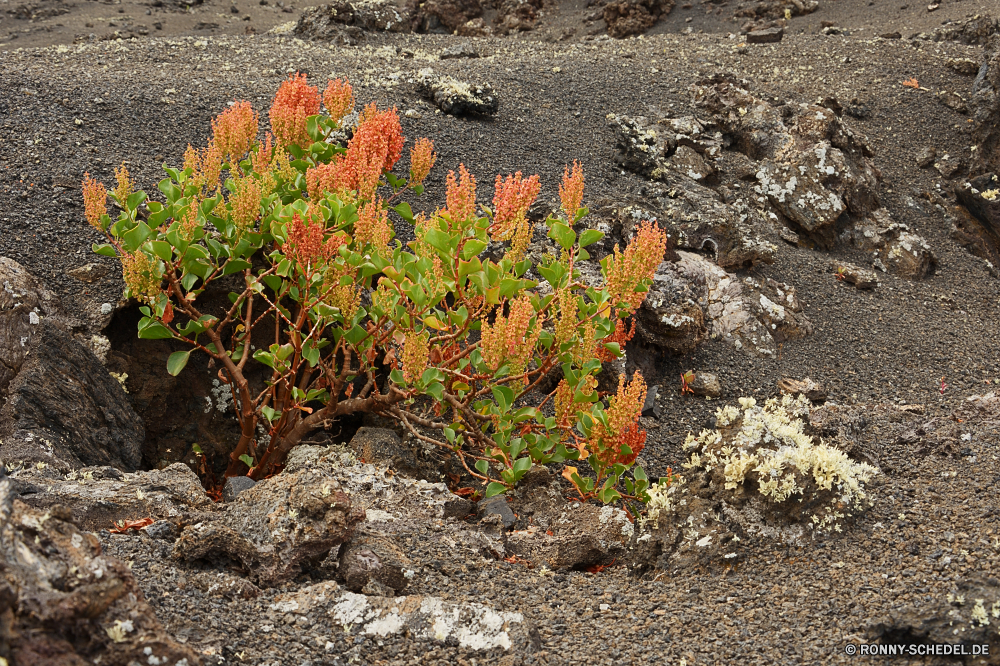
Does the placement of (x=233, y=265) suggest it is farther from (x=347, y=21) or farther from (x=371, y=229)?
(x=347, y=21)

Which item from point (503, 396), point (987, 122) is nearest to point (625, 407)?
point (503, 396)

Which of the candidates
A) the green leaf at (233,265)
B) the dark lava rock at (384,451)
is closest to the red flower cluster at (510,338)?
the dark lava rock at (384,451)

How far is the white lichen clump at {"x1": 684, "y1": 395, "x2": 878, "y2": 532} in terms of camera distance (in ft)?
11.2

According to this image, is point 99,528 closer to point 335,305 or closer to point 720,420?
point 335,305

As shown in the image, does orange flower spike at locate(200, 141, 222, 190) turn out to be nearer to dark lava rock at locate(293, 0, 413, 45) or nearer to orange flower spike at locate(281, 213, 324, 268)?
orange flower spike at locate(281, 213, 324, 268)

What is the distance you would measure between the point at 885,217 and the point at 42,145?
8.35 m

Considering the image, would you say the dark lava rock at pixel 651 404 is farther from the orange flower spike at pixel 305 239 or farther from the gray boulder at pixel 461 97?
the gray boulder at pixel 461 97

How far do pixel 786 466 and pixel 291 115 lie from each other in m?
3.77

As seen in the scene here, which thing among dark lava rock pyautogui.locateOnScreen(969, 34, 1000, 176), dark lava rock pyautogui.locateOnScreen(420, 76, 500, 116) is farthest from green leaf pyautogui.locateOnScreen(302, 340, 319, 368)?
dark lava rock pyautogui.locateOnScreen(969, 34, 1000, 176)

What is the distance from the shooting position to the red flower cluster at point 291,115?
16.4ft

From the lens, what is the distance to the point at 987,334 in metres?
6.88

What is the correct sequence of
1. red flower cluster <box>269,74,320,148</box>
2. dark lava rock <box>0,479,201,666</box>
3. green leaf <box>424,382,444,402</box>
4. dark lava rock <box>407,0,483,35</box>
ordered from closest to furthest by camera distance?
dark lava rock <box>0,479,201,666</box>, green leaf <box>424,382,444,402</box>, red flower cluster <box>269,74,320,148</box>, dark lava rock <box>407,0,483,35</box>

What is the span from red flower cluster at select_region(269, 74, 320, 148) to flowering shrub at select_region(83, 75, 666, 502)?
33cm

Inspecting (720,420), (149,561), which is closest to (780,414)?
(720,420)
